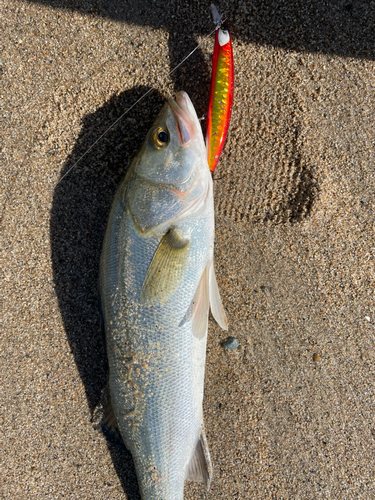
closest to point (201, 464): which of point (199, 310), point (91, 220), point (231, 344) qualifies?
point (231, 344)

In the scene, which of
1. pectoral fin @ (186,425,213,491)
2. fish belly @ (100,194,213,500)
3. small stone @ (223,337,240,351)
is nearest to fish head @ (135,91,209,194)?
fish belly @ (100,194,213,500)

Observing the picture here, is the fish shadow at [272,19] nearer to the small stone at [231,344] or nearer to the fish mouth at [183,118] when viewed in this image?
the fish mouth at [183,118]

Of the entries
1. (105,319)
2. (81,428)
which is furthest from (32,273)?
(81,428)

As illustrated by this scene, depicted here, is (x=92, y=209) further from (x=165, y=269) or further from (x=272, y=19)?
(x=272, y=19)

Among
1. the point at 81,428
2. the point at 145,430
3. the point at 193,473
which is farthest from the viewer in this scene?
the point at 81,428

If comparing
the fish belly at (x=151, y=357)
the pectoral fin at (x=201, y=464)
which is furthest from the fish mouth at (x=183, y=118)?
the pectoral fin at (x=201, y=464)

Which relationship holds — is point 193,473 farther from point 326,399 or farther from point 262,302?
point 262,302
